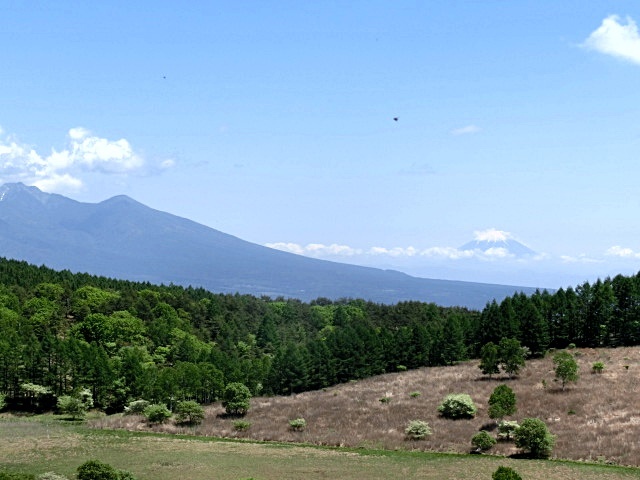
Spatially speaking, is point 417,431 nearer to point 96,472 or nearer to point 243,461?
point 243,461

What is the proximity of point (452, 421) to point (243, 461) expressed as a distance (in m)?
27.9

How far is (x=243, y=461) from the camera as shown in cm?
5109

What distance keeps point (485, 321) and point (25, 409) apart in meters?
84.7

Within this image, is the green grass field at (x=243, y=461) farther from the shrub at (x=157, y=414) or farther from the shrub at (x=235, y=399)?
the shrub at (x=235, y=399)

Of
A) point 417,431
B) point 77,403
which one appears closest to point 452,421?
point 417,431

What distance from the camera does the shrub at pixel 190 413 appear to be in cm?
7138

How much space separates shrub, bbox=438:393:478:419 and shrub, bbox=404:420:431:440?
9002mm

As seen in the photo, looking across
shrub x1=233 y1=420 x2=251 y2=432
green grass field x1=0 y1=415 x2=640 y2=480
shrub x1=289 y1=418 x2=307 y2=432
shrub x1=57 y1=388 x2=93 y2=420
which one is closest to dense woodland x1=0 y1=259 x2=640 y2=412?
shrub x1=57 y1=388 x2=93 y2=420

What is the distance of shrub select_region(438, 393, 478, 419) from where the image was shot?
70875mm

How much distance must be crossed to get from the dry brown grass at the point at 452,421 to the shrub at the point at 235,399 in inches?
51.4

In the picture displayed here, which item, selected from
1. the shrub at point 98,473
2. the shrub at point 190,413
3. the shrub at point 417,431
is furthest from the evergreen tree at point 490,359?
the shrub at point 98,473

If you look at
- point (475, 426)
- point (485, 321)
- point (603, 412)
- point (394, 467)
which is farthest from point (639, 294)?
point (394, 467)

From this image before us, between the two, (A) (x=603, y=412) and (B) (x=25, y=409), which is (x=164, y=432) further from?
(A) (x=603, y=412)

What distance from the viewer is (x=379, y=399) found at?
84750mm
